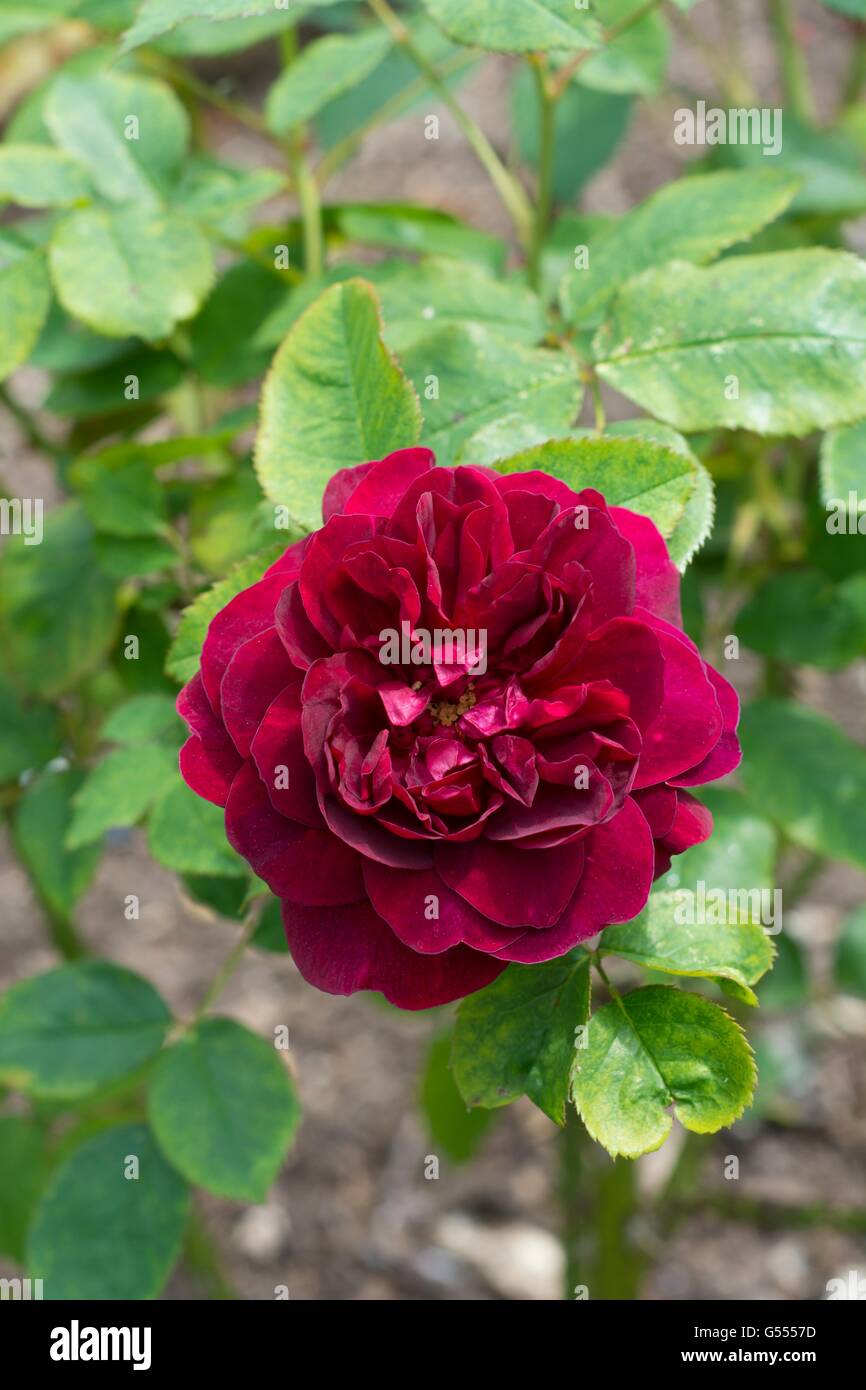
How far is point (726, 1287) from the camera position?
1604 mm

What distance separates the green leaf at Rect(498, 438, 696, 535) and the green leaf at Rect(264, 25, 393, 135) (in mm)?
425

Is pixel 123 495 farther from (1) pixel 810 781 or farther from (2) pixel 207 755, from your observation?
(1) pixel 810 781

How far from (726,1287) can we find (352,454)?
4.40 ft

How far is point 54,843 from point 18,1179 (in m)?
0.49

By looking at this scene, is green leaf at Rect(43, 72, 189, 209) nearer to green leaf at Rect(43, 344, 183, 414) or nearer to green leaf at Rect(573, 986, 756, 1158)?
green leaf at Rect(43, 344, 183, 414)

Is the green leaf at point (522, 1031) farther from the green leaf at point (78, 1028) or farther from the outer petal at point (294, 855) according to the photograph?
the green leaf at point (78, 1028)

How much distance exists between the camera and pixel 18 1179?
129cm

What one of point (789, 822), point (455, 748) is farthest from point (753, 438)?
point (455, 748)

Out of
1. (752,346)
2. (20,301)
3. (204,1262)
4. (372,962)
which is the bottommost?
(204,1262)

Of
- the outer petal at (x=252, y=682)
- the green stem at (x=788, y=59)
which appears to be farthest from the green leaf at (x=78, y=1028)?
the green stem at (x=788, y=59)

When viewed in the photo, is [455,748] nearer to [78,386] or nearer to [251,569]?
[251,569]

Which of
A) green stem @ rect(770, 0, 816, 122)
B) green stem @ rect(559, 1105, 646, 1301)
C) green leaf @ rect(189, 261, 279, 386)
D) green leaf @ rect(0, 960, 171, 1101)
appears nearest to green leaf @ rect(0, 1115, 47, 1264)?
green leaf @ rect(0, 960, 171, 1101)

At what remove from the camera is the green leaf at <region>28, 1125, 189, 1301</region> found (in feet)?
2.84

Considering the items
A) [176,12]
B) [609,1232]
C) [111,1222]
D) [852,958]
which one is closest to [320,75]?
[176,12]
